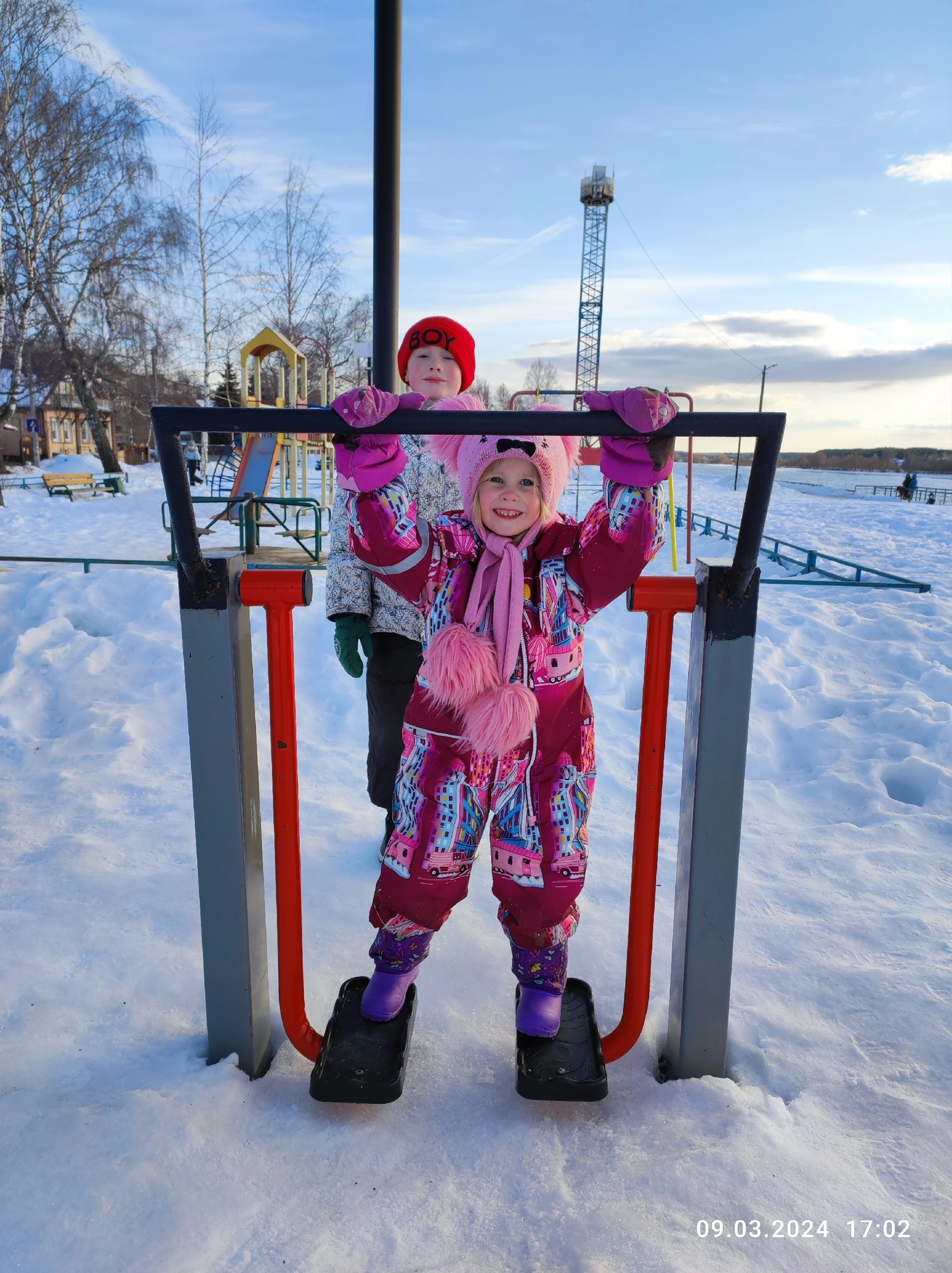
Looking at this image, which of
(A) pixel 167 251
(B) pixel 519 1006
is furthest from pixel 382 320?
(A) pixel 167 251

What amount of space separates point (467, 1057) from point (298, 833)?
0.64 meters

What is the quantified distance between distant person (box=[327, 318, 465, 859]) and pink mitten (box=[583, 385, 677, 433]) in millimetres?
771

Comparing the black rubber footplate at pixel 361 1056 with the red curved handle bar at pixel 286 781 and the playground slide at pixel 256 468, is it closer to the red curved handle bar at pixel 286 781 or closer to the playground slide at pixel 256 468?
the red curved handle bar at pixel 286 781

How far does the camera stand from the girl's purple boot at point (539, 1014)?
62.9 inches

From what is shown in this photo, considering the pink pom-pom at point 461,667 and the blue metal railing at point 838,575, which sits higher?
the pink pom-pom at point 461,667

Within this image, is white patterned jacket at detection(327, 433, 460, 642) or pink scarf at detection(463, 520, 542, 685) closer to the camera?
pink scarf at detection(463, 520, 542, 685)

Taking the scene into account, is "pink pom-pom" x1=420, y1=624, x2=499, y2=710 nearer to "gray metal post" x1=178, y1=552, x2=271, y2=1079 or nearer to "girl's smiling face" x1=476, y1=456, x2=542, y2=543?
"girl's smiling face" x1=476, y1=456, x2=542, y2=543

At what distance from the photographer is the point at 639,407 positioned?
1.25 m

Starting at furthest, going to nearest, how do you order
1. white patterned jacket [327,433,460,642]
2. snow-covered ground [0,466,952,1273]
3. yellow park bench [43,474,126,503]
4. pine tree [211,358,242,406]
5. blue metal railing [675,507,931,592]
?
pine tree [211,358,242,406] < yellow park bench [43,474,126,503] < blue metal railing [675,507,931,592] < white patterned jacket [327,433,460,642] < snow-covered ground [0,466,952,1273]

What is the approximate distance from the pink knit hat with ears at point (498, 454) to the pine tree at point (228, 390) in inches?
564

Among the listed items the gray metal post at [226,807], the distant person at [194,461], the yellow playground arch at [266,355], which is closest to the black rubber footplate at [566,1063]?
the gray metal post at [226,807]

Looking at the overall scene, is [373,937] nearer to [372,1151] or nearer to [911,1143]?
[372,1151]

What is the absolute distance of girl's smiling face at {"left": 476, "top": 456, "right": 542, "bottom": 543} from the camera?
61.5 inches

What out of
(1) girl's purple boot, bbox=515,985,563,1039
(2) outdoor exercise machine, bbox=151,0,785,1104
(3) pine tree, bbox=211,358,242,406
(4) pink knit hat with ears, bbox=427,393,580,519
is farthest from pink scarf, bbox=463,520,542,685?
(3) pine tree, bbox=211,358,242,406
